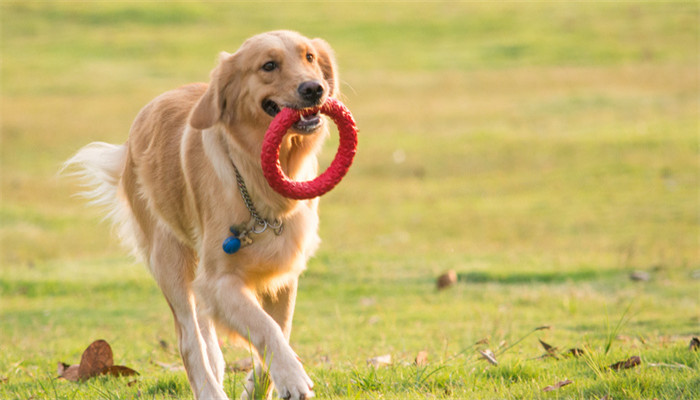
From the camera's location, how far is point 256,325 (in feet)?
15.4

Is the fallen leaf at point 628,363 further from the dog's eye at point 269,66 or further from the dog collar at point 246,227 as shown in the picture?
the dog's eye at point 269,66

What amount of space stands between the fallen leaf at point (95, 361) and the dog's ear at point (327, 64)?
85.1 inches

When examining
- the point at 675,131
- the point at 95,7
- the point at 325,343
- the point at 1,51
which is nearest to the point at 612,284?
the point at 325,343

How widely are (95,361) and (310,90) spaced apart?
7.46 ft

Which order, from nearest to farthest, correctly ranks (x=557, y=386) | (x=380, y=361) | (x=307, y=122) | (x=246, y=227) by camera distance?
(x=557, y=386), (x=307, y=122), (x=246, y=227), (x=380, y=361)

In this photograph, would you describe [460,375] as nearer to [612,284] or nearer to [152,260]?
[152,260]

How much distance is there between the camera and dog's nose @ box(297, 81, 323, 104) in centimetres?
497

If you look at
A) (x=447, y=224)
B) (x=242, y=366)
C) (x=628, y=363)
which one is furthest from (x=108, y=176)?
(x=447, y=224)

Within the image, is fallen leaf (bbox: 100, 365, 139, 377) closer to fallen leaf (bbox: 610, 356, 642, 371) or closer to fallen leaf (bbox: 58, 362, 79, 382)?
fallen leaf (bbox: 58, 362, 79, 382)

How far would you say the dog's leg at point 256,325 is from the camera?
169 inches

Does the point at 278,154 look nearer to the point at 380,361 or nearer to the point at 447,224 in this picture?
the point at 380,361

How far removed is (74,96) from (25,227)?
660 inches

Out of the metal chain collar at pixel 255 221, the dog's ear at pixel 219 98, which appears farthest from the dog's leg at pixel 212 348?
the dog's ear at pixel 219 98

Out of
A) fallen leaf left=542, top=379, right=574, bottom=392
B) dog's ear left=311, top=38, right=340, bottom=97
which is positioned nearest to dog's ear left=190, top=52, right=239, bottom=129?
dog's ear left=311, top=38, right=340, bottom=97
